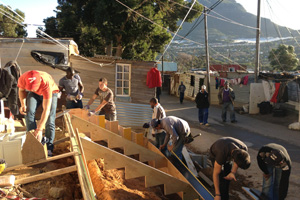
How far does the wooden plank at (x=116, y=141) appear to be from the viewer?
5.80 metres

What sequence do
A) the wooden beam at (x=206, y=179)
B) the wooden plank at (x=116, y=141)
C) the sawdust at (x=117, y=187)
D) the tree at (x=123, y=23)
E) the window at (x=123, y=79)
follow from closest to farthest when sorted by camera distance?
1. the sawdust at (x=117, y=187)
2. the wooden plank at (x=116, y=141)
3. the wooden beam at (x=206, y=179)
4. the window at (x=123, y=79)
5. the tree at (x=123, y=23)

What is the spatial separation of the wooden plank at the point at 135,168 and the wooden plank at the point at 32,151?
32.4 inches

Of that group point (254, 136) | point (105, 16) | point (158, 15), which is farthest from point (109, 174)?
point (158, 15)

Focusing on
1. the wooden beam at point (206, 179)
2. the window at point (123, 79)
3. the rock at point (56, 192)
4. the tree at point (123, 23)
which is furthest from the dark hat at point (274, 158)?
the tree at point (123, 23)

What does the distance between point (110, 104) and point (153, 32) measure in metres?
12.7

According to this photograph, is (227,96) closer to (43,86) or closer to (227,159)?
(227,159)

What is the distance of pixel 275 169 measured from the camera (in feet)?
14.0

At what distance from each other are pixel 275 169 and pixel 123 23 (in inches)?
626

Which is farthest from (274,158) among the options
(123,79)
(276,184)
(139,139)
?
(123,79)

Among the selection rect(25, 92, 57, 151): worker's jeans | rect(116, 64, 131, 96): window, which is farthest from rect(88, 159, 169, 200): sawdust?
rect(116, 64, 131, 96): window

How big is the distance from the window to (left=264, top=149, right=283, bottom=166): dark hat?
27.4 feet

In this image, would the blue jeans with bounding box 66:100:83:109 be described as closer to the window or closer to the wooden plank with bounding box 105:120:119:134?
the wooden plank with bounding box 105:120:119:134

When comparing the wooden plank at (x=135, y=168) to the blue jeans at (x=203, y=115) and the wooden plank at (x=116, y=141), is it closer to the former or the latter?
the wooden plank at (x=116, y=141)

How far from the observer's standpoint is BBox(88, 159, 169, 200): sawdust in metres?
4.77
